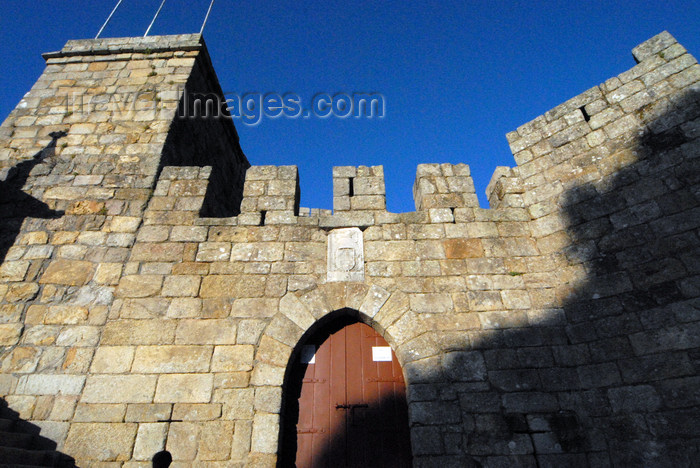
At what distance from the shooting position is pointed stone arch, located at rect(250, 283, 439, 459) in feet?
11.2

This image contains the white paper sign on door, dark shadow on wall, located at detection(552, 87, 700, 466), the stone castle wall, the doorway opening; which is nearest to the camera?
dark shadow on wall, located at detection(552, 87, 700, 466)

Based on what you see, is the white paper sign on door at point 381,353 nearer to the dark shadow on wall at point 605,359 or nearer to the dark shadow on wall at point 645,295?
the dark shadow on wall at point 605,359

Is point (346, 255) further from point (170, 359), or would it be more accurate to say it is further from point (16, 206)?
point (16, 206)

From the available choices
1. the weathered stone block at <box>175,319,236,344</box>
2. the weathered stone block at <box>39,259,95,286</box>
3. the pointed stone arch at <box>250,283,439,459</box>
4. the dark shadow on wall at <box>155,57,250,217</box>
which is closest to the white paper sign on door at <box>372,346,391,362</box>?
the pointed stone arch at <box>250,283,439,459</box>

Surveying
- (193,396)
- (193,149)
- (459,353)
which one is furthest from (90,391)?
(193,149)

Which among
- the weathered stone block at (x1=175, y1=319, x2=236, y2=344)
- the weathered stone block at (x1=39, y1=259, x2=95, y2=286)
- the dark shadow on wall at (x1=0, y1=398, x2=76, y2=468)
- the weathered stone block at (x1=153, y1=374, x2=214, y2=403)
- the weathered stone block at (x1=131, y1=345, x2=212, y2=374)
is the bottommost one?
the dark shadow on wall at (x1=0, y1=398, x2=76, y2=468)

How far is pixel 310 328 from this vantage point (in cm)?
389

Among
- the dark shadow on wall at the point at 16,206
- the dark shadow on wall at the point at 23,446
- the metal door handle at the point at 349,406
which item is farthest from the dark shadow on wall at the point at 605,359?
the dark shadow on wall at the point at 16,206

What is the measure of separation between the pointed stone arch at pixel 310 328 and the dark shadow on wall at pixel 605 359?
21 centimetres

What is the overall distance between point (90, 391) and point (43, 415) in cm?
40

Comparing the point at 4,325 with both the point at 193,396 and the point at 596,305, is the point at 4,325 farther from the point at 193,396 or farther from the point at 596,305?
the point at 596,305

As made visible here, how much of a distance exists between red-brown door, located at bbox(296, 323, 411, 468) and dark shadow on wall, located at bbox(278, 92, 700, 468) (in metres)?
0.13

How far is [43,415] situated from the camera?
3.39 meters

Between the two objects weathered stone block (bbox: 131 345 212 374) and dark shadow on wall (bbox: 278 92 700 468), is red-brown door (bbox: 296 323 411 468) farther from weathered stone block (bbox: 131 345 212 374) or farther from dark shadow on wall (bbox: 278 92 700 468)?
weathered stone block (bbox: 131 345 212 374)
